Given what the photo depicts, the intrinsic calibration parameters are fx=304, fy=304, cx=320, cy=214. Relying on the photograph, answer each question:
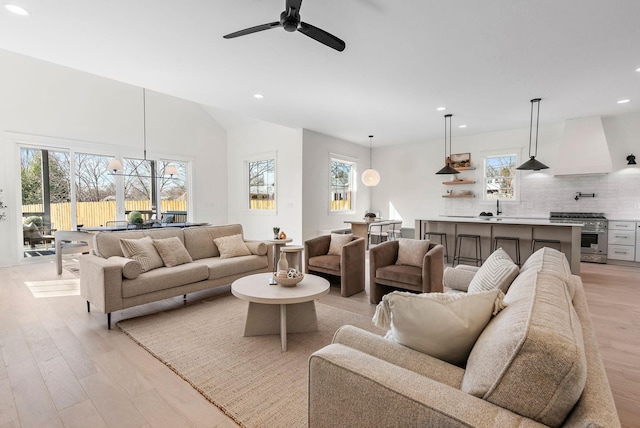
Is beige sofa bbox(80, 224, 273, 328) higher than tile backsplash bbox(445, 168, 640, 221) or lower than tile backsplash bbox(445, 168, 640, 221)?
lower

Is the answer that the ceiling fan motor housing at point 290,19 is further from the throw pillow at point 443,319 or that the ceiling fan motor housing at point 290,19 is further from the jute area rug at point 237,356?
the jute area rug at point 237,356

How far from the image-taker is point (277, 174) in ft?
24.3

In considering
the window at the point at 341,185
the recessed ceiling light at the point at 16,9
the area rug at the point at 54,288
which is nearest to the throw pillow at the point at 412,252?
the window at the point at 341,185

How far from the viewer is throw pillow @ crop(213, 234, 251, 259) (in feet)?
13.7

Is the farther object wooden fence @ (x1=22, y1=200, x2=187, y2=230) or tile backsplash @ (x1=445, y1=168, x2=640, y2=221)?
wooden fence @ (x1=22, y1=200, x2=187, y2=230)

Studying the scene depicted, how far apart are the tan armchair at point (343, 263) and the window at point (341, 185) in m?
3.38

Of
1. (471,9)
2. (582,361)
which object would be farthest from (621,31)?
(582,361)

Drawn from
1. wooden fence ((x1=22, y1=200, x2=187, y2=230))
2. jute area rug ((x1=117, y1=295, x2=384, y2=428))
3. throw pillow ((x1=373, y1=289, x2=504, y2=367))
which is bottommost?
jute area rug ((x1=117, y1=295, x2=384, y2=428))

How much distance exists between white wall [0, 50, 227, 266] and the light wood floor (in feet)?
11.0

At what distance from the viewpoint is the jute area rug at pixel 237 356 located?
1.87 meters

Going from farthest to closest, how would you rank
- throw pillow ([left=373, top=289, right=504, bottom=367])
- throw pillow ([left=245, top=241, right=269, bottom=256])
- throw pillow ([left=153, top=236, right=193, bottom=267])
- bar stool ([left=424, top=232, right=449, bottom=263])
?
bar stool ([left=424, top=232, right=449, bottom=263]) → throw pillow ([left=245, top=241, right=269, bottom=256]) → throw pillow ([left=153, top=236, right=193, bottom=267]) → throw pillow ([left=373, top=289, right=504, bottom=367])

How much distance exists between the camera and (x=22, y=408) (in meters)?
1.84

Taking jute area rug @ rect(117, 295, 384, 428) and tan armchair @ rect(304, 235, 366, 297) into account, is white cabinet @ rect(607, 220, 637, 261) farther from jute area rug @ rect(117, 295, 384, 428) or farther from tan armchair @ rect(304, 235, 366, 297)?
jute area rug @ rect(117, 295, 384, 428)

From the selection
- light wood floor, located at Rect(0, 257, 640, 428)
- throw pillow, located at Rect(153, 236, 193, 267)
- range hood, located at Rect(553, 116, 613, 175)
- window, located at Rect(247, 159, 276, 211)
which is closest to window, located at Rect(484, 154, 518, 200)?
range hood, located at Rect(553, 116, 613, 175)
